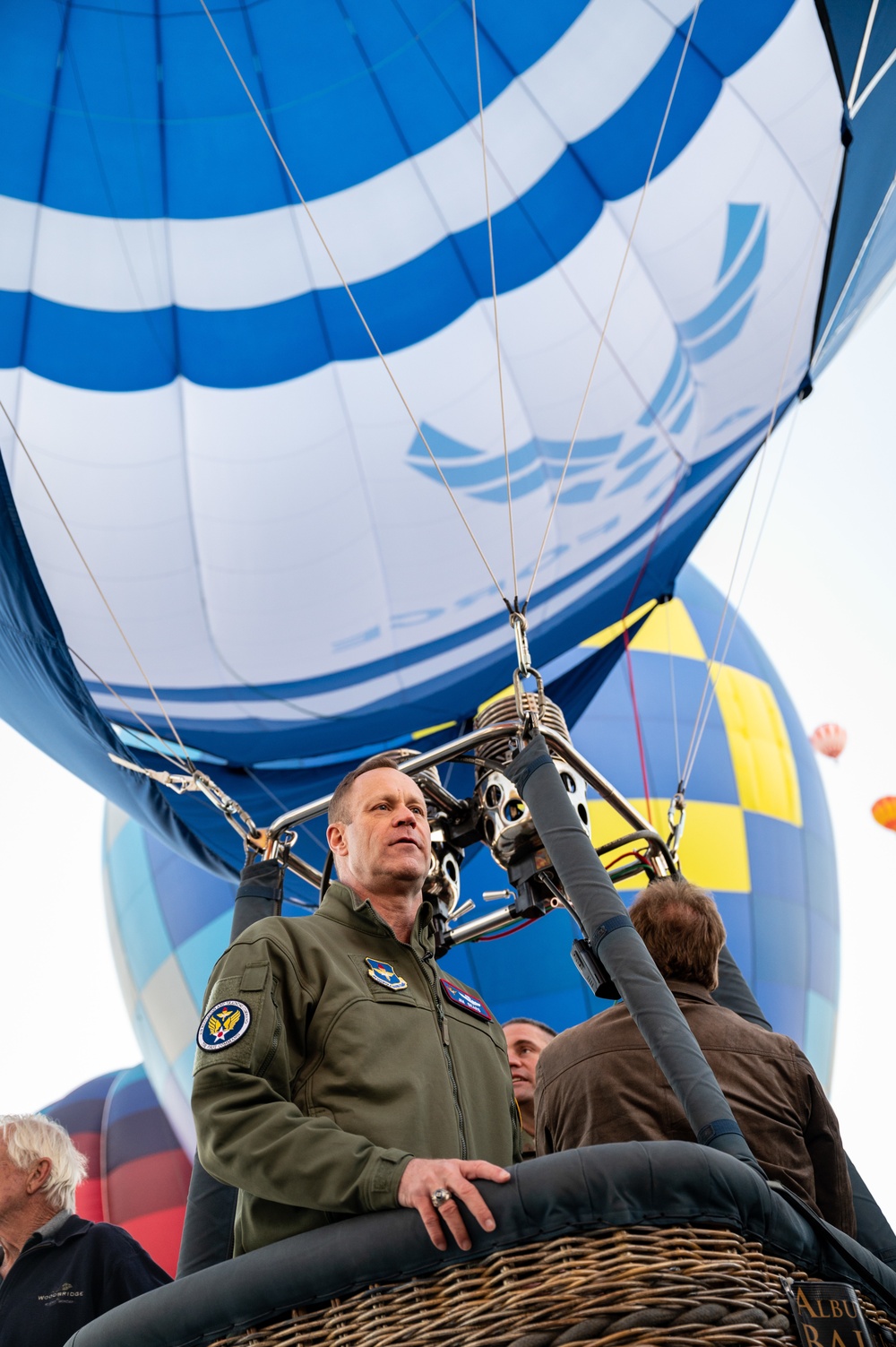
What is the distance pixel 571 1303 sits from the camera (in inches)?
39.6

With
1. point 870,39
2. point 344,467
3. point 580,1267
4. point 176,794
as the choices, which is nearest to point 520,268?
point 344,467

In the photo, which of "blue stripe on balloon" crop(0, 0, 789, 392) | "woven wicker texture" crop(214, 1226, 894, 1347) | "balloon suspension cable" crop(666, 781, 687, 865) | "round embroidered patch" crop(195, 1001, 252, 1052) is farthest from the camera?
"blue stripe on balloon" crop(0, 0, 789, 392)

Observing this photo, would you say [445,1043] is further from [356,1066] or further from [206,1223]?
[206,1223]

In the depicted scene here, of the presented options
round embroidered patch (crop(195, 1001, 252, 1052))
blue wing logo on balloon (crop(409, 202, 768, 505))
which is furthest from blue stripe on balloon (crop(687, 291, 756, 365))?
round embroidered patch (crop(195, 1001, 252, 1052))

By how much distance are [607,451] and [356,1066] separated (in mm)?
3092

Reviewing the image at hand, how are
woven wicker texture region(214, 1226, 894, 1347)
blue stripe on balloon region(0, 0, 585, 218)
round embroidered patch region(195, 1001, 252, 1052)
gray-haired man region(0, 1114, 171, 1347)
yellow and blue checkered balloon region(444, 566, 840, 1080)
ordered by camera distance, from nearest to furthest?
woven wicker texture region(214, 1226, 894, 1347), round embroidered patch region(195, 1001, 252, 1052), gray-haired man region(0, 1114, 171, 1347), blue stripe on balloon region(0, 0, 585, 218), yellow and blue checkered balloon region(444, 566, 840, 1080)

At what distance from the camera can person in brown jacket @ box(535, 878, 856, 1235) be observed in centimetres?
150

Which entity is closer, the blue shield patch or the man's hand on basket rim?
the man's hand on basket rim

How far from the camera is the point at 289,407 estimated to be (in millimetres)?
4008

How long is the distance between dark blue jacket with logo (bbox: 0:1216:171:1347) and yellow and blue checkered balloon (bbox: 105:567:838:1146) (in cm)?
308

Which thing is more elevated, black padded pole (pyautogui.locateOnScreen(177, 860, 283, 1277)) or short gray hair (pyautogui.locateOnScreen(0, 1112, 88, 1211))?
short gray hair (pyautogui.locateOnScreen(0, 1112, 88, 1211))

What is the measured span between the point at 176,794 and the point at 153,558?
742 millimetres

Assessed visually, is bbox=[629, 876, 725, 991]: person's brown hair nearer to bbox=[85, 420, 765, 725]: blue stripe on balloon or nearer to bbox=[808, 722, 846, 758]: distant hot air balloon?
bbox=[85, 420, 765, 725]: blue stripe on balloon

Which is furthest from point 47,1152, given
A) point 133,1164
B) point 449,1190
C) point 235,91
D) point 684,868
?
point 133,1164
